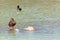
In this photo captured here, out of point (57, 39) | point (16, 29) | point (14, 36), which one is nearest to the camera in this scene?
point (57, 39)

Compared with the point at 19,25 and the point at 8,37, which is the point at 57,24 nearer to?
the point at 19,25

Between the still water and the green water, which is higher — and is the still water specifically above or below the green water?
below

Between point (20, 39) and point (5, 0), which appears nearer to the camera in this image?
point (20, 39)

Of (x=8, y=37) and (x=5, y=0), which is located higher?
(x=5, y=0)

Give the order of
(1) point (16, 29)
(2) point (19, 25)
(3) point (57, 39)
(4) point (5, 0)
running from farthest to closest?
(4) point (5, 0) → (2) point (19, 25) → (1) point (16, 29) → (3) point (57, 39)

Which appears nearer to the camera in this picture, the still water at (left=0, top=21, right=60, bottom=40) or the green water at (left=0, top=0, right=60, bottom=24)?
the still water at (left=0, top=21, right=60, bottom=40)

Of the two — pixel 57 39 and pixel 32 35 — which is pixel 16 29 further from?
pixel 57 39

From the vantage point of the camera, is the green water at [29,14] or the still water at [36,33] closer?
the still water at [36,33]

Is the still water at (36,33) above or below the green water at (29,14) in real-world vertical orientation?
below

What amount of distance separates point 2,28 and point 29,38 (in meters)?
1.75

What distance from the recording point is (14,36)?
8859 millimetres

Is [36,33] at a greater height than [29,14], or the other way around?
[29,14]

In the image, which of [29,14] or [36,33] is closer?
[36,33]

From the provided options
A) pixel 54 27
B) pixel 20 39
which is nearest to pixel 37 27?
pixel 54 27
